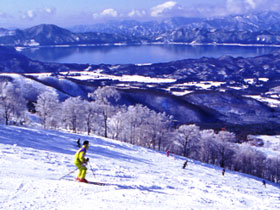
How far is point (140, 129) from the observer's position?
71.4 meters

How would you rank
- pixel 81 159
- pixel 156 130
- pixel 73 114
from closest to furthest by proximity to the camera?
pixel 81 159
pixel 73 114
pixel 156 130

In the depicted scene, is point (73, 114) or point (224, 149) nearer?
point (73, 114)

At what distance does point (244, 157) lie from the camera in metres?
76.6

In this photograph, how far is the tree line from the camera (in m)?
67.0

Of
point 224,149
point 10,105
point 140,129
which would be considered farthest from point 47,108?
point 224,149

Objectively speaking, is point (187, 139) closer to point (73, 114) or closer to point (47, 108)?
point (73, 114)

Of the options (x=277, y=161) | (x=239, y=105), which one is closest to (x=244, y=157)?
(x=277, y=161)

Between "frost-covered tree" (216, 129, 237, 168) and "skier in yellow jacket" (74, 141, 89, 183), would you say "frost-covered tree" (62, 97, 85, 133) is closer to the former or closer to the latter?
"frost-covered tree" (216, 129, 237, 168)

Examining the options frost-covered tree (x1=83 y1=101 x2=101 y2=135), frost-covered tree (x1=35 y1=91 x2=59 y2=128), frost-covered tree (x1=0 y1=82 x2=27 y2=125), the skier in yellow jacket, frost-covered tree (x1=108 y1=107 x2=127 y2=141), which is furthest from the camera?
frost-covered tree (x1=108 y1=107 x2=127 y2=141)

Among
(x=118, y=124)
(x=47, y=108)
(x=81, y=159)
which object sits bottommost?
(x=118, y=124)

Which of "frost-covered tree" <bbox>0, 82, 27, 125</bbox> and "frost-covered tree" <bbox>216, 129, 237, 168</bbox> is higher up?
"frost-covered tree" <bbox>0, 82, 27, 125</bbox>

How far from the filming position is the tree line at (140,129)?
6700 centimetres

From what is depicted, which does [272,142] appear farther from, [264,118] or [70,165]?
[70,165]

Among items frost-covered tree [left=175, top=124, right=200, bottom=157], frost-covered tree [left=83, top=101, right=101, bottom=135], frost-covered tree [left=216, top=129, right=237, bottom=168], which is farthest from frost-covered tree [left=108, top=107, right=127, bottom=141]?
frost-covered tree [left=216, top=129, right=237, bottom=168]
